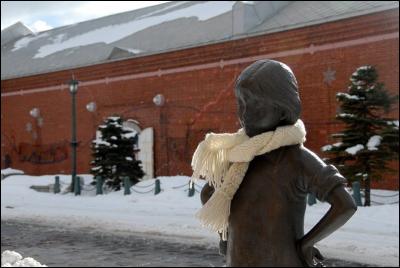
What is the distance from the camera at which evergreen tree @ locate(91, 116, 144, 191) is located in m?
21.8

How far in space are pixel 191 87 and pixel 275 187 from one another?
66.9ft

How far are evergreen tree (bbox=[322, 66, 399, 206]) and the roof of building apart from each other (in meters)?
3.28

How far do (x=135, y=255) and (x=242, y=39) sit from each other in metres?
12.4

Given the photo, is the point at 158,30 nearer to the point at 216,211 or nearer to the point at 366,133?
the point at 366,133

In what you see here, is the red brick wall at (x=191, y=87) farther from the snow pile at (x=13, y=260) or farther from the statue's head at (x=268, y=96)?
the statue's head at (x=268, y=96)

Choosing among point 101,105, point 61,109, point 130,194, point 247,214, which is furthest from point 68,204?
point 247,214

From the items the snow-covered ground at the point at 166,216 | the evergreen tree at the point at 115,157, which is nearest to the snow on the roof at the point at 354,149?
the snow-covered ground at the point at 166,216

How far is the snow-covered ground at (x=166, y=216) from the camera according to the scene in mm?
10234

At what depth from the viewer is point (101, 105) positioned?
26172 mm

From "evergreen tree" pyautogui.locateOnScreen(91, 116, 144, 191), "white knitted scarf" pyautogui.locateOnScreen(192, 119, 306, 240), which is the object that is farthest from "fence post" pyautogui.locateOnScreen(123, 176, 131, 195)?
"white knitted scarf" pyautogui.locateOnScreen(192, 119, 306, 240)

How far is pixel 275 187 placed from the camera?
2318 mm

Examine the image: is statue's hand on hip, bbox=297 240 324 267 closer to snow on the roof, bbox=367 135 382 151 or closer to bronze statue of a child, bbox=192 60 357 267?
bronze statue of a child, bbox=192 60 357 267

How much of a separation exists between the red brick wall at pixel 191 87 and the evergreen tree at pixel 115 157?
70.5 inches

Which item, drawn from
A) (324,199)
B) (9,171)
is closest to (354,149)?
(324,199)
